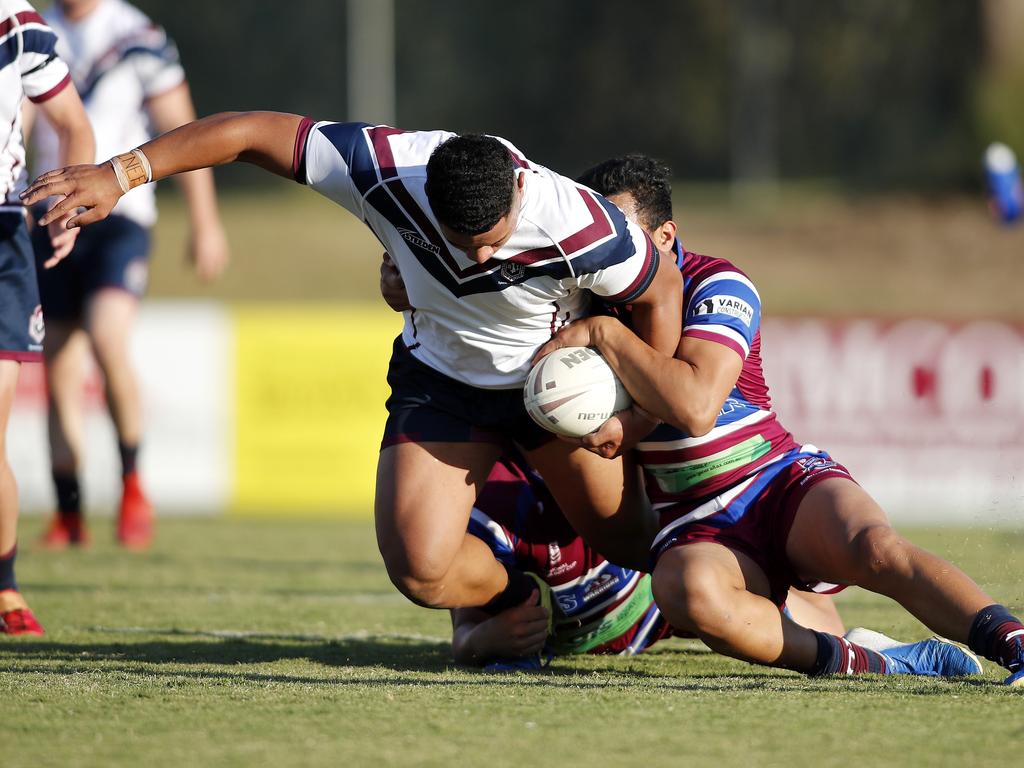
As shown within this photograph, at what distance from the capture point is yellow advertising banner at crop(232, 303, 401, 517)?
37.9 feet

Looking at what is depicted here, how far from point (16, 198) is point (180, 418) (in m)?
6.76

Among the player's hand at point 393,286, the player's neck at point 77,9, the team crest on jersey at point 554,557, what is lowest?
A: the team crest on jersey at point 554,557

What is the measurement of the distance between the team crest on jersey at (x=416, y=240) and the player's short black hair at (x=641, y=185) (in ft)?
2.35

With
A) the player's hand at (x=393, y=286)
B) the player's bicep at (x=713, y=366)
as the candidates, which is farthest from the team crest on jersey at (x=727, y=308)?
the player's hand at (x=393, y=286)

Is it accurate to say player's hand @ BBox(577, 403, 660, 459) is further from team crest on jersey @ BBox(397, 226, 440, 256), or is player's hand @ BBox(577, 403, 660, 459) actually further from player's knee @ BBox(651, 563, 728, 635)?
team crest on jersey @ BBox(397, 226, 440, 256)

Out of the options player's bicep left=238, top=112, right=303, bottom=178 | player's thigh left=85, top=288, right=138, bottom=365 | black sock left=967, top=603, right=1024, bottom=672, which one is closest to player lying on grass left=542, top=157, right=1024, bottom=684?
black sock left=967, top=603, right=1024, bottom=672

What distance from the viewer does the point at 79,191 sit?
399 cm

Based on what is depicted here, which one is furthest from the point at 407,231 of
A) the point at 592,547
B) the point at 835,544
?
the point at 835,544

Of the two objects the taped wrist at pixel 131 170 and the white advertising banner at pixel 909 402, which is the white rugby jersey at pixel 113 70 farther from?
the white advertising banner at pixel 909 402

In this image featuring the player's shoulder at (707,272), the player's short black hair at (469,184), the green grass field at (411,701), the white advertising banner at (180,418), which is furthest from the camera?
the white advertising banner at (180,418)

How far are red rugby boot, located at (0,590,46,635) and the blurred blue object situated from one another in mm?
6353

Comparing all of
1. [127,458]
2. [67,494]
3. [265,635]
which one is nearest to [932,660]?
[265,635]

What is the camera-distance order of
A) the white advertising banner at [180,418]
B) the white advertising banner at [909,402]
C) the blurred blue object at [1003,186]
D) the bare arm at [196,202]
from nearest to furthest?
the bare arm at [196,202] → the blurred blue object at [1003,186] → the white advertising banner at [909,402] → the white advertising banner at [180,418]

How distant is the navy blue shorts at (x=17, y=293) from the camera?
4.84 metres
